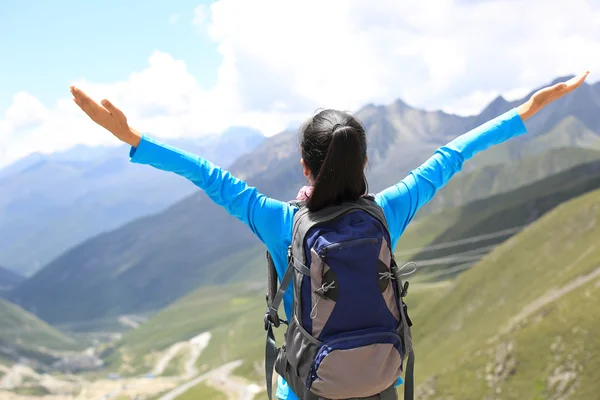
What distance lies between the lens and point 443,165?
24.2 ft

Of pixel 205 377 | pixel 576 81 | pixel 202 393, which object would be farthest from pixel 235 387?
pixel 576 81

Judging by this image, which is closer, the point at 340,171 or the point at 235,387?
the point at 340,171

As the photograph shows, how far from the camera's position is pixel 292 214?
6.27 metres

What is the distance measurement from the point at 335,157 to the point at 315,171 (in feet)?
1.45

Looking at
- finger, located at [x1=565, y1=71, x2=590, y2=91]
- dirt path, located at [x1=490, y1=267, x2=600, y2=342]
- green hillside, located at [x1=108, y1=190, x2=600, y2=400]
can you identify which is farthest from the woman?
dirt path, located at [x1=490, y1=267, x2=600, y2=342]

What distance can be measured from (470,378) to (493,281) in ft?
208

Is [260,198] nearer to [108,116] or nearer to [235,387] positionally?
[108,116]

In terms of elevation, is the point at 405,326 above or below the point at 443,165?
below

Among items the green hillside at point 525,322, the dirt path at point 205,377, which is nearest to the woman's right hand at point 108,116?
the green hillside at point 525,322

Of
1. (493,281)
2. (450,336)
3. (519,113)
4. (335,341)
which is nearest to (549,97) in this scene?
(519,113)

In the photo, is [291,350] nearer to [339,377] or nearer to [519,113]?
[339,377]

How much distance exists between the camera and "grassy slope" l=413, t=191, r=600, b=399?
2351 inches

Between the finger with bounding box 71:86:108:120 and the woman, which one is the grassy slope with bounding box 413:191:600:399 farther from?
the finger with bounding box 71:86:108:120

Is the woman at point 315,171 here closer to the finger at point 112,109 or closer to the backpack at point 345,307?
the finger at point 112,109
